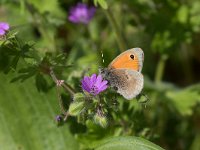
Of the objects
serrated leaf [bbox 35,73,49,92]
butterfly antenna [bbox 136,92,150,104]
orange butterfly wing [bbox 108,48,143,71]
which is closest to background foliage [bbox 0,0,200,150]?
serrated leaf [bbox 35,73,49,92]

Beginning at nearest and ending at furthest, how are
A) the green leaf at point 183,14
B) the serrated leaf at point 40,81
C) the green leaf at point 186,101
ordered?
1. the serrated leaf at point 40,81
2. the green leaf at point 186,101
3. the green leaf at point 183,14

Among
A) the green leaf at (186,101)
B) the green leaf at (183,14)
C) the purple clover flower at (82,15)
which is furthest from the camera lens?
the purple clover flower at (82,15)

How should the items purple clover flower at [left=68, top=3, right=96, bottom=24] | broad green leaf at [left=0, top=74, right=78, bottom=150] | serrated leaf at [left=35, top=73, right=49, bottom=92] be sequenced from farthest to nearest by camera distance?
purple clover flower at [left=68, top=3, right=96, bottom=24], broad green leaf at [left=0, top=74, right=78, bottom=150], serrated leaf at [left=35, top=73, right=49, bottom=92]

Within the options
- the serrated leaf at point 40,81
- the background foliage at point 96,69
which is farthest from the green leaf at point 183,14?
the serrated leaf at point 40,81

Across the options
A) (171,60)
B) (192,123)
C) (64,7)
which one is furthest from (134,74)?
(171,60)

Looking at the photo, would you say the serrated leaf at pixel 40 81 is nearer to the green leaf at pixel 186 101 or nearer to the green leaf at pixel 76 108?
the green leaf at pixel 76 108

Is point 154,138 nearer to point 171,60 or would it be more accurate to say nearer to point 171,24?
point 171,24

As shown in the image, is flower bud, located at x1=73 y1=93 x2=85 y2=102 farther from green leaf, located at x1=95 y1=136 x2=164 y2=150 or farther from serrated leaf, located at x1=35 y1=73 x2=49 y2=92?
serrated leaf, located at x1=35 y1=73 x2=49 y2=92
